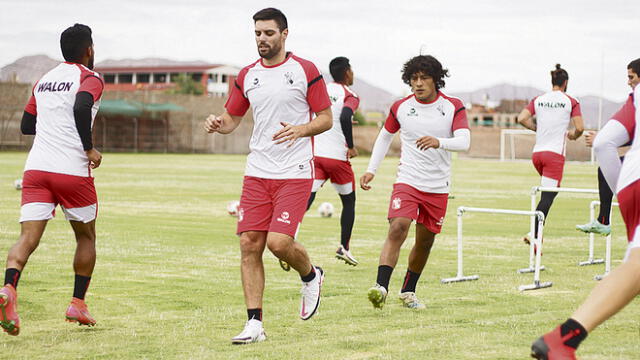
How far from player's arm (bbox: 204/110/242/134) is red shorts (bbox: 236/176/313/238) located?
46 centimetres

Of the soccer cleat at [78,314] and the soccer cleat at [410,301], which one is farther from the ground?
the soccer cleat at [78,314]

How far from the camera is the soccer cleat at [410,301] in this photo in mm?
8312

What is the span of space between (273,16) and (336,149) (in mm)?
Result: 5598

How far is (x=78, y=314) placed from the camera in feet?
23.2

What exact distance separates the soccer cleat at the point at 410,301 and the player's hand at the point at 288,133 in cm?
227

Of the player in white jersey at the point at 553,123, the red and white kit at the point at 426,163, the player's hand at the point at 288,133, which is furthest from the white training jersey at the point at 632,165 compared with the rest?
→ the player in white jersey at the point at 553,123

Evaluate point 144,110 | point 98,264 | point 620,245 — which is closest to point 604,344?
point 98,264

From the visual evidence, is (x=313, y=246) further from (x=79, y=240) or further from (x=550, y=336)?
(x=550, y=336)

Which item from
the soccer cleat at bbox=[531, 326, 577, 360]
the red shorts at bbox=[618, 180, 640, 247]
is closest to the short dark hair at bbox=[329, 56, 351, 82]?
the red shorts at bbox=[618, 180, 640, 247]

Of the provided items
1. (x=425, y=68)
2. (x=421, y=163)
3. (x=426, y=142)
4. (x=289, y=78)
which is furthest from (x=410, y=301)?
(x=289, y=78)

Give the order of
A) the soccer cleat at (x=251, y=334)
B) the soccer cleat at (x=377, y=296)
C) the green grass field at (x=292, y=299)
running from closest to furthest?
the green grass field at (x=292, y=299), the soccer cleat at (x=251, y=334), the soccer cleat at (x=377, y=296)

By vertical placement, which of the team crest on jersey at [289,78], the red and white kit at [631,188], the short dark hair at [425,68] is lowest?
the red and white kit at [631,188]

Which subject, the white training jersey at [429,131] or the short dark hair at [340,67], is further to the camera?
the short dark hair at [340,67]

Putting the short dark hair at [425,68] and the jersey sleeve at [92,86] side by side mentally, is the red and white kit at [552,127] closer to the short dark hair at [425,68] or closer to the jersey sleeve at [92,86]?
the short dark hair at [425,68]
